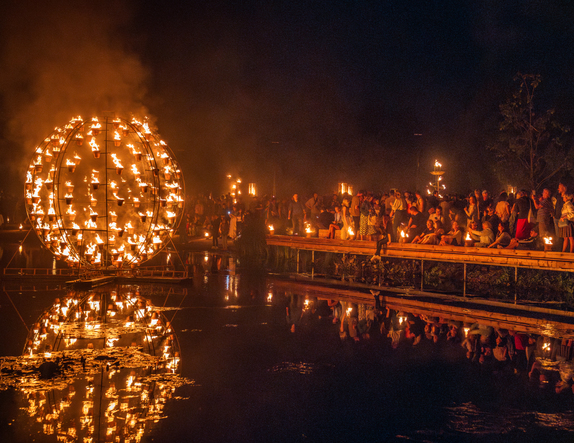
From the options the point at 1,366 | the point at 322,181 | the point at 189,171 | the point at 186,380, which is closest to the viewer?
the point at 186,380

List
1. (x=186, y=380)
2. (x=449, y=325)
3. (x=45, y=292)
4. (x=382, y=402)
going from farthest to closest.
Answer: (x=45, y=292) → (x=449, y=325) → (x=186, y=380) → (x=382, y=402)

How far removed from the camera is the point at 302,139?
39.8 m

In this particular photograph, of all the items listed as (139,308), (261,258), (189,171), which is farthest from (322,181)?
(139,308)

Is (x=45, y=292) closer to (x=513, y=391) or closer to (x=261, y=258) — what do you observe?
(x=261, y=258)

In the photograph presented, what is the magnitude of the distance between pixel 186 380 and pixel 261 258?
1491 cm

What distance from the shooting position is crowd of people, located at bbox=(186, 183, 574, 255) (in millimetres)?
13320

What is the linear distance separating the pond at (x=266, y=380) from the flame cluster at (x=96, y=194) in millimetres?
3616

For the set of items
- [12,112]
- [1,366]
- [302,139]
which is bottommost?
[1,366]

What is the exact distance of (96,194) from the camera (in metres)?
14.7

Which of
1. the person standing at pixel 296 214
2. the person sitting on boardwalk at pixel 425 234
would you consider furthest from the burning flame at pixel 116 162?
A: the person standing at pixel 296 214

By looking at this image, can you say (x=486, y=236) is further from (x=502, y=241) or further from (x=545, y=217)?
(x=545, y=217)

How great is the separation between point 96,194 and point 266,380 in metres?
9.44

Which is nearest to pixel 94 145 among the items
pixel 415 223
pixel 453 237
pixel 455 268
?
pixel 415 223

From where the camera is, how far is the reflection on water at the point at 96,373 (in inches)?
209
